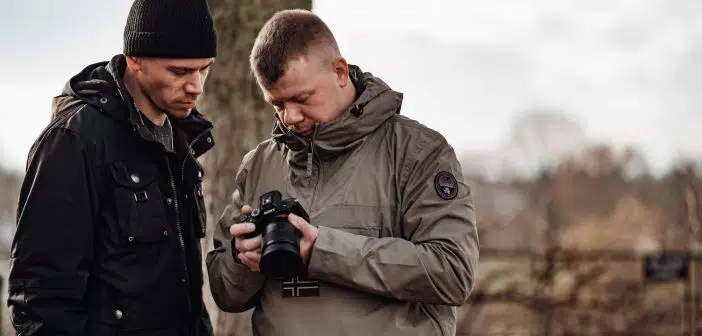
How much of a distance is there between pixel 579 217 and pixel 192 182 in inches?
1097

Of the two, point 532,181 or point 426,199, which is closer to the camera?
point 426,199

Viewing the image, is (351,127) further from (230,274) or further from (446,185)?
(230,274)

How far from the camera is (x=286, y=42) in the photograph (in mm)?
3309

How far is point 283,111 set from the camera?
3340 mm

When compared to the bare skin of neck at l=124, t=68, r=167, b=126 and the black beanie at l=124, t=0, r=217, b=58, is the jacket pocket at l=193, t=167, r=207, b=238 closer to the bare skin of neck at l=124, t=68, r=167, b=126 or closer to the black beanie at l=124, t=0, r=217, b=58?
the bare skin of neck at l=124, t=68, r=167, b=126

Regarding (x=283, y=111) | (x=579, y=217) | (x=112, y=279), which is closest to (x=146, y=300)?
(x=112, y=279)

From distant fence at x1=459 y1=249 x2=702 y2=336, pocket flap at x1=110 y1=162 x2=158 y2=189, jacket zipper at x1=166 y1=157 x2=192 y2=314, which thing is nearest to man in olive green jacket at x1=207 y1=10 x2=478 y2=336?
jacket zipper at x1=166 y1=157 x2=192 y2=314

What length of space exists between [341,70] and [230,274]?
0.71 meters

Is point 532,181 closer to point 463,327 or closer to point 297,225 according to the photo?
point 463,327

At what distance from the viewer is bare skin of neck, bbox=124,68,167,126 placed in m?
3.59

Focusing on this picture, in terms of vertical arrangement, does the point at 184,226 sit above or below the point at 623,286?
above

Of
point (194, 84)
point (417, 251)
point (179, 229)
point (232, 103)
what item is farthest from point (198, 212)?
point (232, 103)

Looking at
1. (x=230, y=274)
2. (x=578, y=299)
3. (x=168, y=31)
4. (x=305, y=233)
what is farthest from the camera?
(x=578, y=299)

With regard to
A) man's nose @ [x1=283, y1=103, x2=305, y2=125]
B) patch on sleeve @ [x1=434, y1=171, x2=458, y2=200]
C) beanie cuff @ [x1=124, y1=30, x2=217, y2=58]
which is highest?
beanie cuff @ [x1=124, y1=30, x2=217, y2=58]
